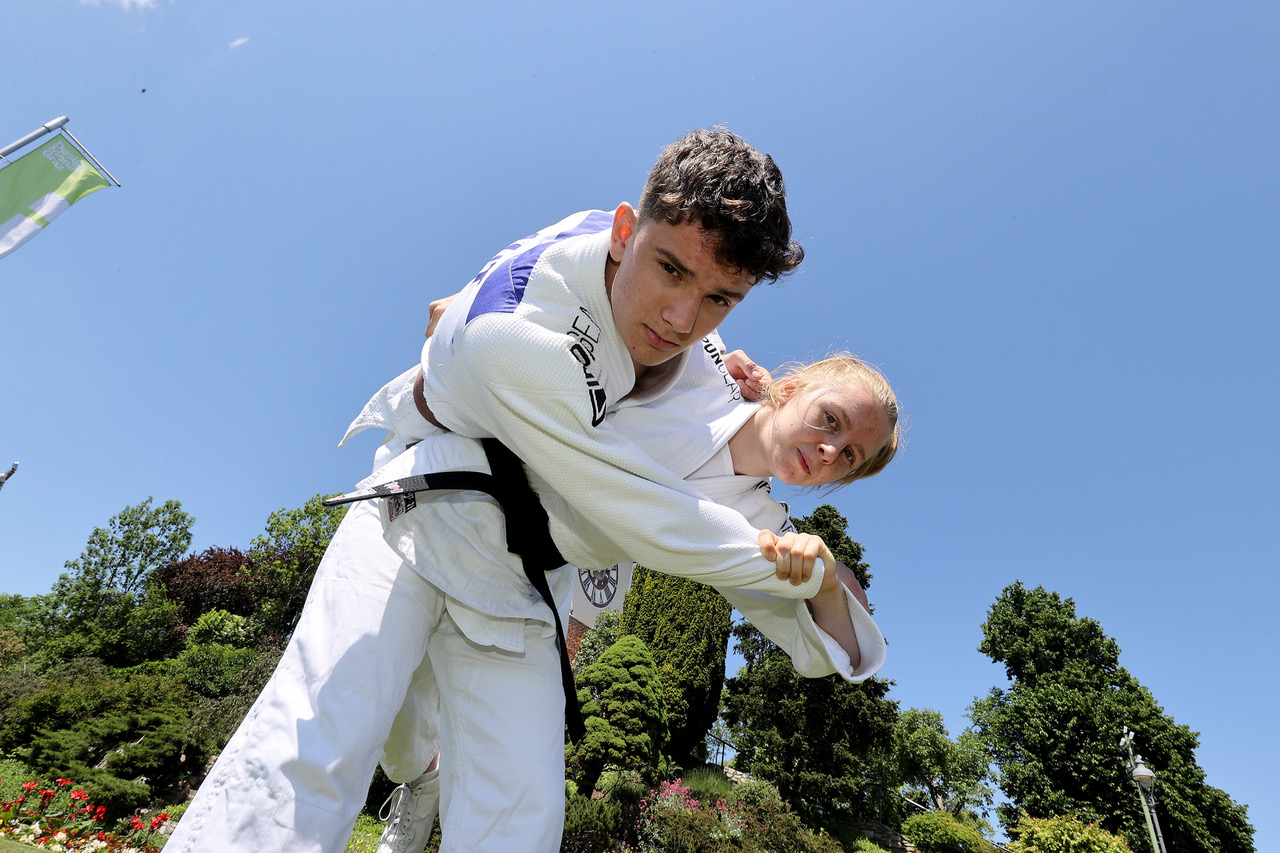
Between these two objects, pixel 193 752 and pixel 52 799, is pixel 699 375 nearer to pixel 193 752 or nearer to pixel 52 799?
pixel 52 799

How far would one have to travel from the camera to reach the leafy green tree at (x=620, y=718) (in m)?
9.88

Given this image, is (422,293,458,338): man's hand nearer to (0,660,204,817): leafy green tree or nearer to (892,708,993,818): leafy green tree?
(0,660,204,817): leafy green tree

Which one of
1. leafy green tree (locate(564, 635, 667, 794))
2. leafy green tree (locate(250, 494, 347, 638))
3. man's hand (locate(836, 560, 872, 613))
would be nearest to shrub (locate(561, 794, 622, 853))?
leafy green tree (locate(564, 635, 667, 794))

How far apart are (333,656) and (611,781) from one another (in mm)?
9587

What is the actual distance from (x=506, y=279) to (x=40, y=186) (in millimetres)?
8636

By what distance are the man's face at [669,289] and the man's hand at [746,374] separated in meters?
0.76

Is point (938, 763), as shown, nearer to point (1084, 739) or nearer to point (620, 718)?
point (1084, 739)

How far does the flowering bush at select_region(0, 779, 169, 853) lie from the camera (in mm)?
6586

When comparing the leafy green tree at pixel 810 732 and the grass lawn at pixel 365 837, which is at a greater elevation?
the leafy green tree at pixel 810 732

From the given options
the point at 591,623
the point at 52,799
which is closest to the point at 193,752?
the point at 52,799

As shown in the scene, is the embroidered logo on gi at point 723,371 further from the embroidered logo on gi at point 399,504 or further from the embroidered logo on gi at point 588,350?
the embroidered logo on gi at point 399,504

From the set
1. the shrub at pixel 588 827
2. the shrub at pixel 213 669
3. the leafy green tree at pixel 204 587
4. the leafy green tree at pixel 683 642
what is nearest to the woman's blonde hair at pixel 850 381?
the shrub at pixel 588 827

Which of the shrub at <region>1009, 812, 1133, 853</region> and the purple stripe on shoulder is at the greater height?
the shrub at <region>1009, 812, 1133, 853</region>

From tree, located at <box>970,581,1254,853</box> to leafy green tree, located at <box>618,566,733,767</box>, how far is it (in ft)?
39.3
